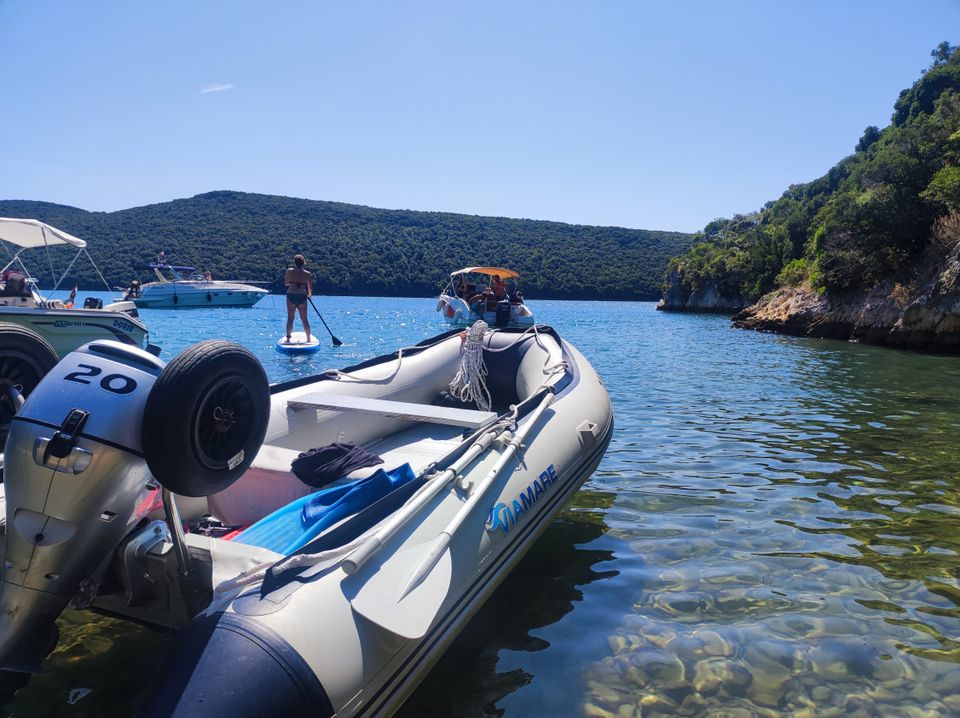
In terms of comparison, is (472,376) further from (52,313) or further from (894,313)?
(894,313)

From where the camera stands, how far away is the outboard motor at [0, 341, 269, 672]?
1.88 m

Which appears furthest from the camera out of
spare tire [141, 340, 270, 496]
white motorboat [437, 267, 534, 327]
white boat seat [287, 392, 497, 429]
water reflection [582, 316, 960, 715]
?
white motorboat [437, 267, 534, 327]

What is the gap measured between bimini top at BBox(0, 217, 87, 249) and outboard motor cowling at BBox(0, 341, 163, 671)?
986 centimetres

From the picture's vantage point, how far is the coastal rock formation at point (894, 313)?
1683 centimetres

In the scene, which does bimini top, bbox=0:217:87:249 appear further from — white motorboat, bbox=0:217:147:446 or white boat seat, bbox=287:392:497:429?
white boat seat, bbox=287:392:497:429

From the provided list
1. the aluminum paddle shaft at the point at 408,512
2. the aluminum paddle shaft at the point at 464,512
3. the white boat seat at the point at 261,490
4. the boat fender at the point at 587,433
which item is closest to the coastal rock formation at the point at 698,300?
the boat fender at the point at 587,433

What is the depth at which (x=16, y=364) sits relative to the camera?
9.63 ft

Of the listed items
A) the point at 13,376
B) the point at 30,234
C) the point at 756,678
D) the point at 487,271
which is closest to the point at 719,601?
the point at 756,678

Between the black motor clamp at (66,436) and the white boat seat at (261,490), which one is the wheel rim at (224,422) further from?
the white boat seat at (261,490)

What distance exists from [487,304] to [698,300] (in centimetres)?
3714

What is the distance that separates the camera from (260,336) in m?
18.5

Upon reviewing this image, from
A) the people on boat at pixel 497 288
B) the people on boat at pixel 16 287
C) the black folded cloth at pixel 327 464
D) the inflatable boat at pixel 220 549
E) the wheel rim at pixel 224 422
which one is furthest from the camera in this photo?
the people on boat at pixel 497 288

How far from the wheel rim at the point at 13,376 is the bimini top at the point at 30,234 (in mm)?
8529

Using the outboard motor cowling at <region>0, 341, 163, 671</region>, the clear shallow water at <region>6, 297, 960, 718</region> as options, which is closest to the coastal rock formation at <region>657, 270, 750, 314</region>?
the clear shallow water at <region>6, 297, 960, 718</region>
